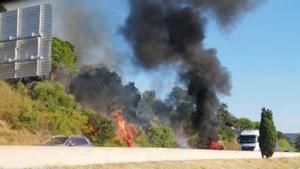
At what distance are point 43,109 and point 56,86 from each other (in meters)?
7.38

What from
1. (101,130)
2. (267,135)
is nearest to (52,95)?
(101,130)

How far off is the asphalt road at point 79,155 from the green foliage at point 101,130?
18.9m

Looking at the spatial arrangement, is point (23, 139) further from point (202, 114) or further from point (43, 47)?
point (43, 47)

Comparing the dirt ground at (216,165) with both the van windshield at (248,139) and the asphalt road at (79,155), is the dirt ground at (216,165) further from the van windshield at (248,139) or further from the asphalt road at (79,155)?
the van windshield at (248,139)

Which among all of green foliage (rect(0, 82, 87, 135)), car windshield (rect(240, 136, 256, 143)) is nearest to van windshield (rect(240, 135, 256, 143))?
car windshield (rect(240, 136, 256, 143))

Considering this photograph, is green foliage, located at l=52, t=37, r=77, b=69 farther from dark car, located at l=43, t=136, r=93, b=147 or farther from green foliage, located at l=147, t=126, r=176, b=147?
dark car, located at l=43, t=136, r=93, b=147

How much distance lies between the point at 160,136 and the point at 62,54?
20.0 metres

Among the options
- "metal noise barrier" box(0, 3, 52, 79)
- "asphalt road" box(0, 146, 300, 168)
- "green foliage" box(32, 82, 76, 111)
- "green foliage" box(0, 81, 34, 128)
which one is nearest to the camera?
"metal noise barrier" box(0, 3, 52, 79)

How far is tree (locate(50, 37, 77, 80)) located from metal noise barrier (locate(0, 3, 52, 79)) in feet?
204

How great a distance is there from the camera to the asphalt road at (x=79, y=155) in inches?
798

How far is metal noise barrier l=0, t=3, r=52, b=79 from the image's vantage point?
11703 millimetres

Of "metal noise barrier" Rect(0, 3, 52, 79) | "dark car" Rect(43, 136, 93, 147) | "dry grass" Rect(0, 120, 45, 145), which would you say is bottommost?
"dark car" Rect(43, 136, 93, 147)

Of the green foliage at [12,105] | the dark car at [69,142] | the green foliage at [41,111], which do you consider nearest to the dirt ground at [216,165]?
the dark car at [69,142]

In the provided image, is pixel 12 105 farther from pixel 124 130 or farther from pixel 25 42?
pixel 25 42
